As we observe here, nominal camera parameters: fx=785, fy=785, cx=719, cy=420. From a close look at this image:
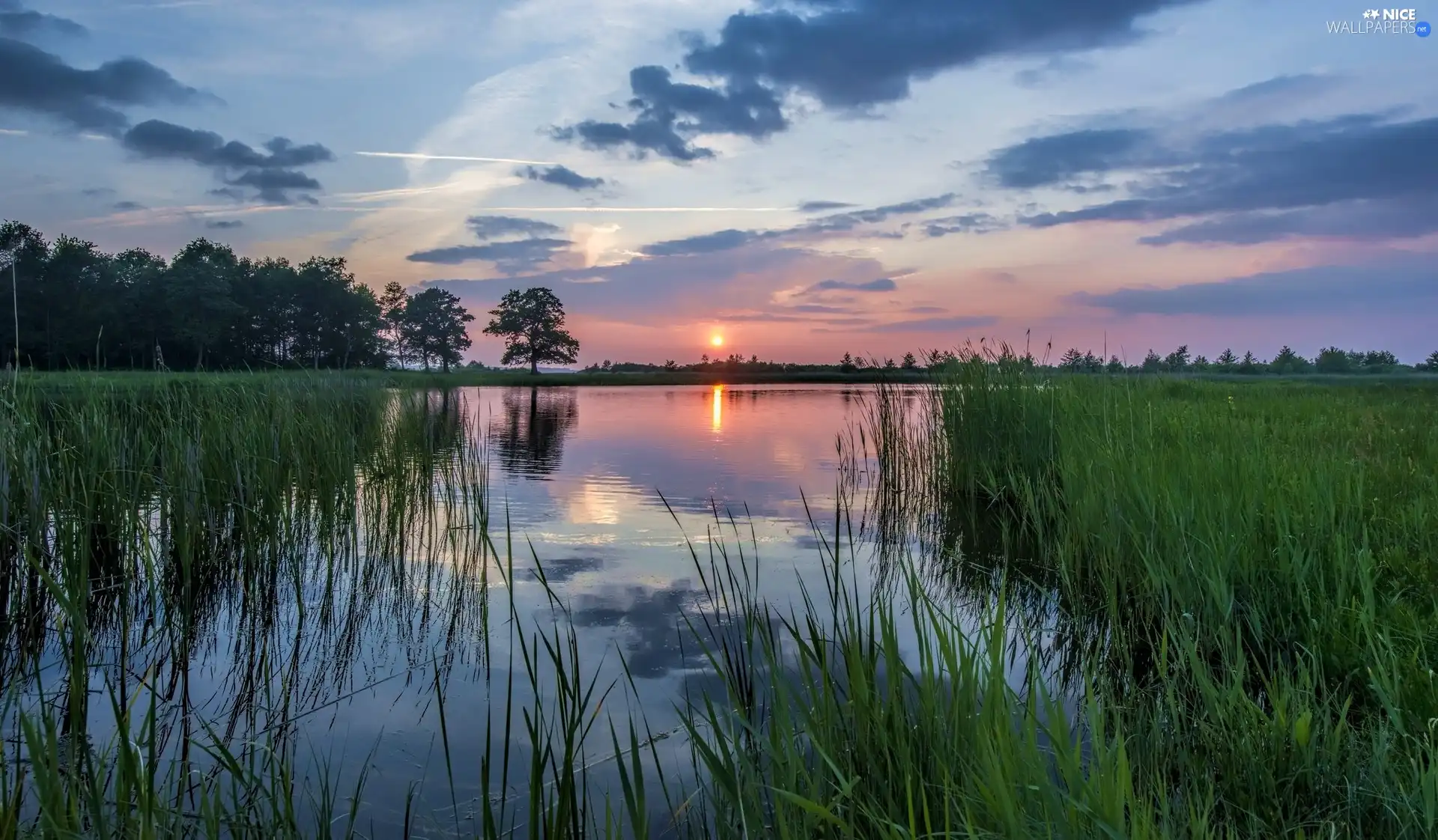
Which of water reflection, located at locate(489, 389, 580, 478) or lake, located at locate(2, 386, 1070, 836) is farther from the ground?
water reflection, located at locate(489, 389, 580, 478)

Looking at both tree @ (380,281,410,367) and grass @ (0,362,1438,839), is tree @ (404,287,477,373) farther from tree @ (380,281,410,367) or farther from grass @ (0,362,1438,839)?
grass @ (0,362,1438,839)

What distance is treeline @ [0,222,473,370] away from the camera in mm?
45625

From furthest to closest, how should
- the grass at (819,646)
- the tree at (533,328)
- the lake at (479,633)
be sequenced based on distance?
the tree at (533,328)
the lake at (479,633)
the grass at (819,646)

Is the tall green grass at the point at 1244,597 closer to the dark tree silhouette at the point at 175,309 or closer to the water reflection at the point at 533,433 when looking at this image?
the water reflection at the point at 533,433

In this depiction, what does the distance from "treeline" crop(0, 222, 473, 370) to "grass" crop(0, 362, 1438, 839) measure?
34.4 meters

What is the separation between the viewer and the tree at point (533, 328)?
71.1m

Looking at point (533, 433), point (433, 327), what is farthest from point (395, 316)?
point (533, 433)

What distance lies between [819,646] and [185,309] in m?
56.2

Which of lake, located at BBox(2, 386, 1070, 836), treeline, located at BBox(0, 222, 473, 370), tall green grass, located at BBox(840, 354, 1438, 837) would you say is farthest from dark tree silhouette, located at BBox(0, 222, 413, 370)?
tall green grass, located at BBox(840, 354, 1438, 837)

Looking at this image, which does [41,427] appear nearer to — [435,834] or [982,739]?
[435,834]

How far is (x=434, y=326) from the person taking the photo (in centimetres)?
7394

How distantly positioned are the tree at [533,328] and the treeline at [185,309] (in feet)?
32.5

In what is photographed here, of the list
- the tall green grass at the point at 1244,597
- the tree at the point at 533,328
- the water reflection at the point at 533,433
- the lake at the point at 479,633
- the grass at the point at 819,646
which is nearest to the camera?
the grass at the point at 819,646

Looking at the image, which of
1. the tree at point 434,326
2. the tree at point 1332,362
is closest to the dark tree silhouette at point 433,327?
the tree at point 434,326
